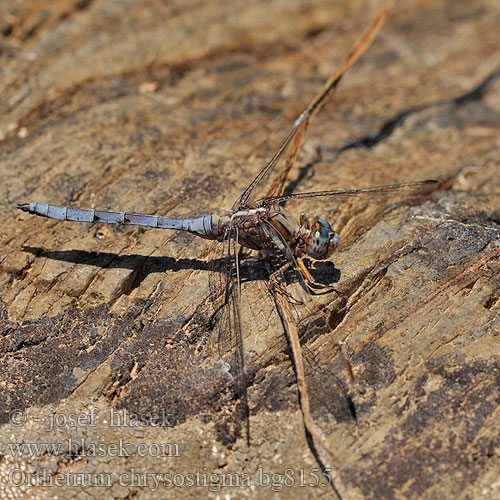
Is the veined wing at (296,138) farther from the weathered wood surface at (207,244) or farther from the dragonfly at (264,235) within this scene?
the weathered wood surface at (207,244)

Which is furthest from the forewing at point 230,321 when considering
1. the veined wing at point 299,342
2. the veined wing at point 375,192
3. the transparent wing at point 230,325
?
the veined wing at point 375,192

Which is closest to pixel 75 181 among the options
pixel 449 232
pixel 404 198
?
pixel 404 198

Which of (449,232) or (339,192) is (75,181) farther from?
(449,232)

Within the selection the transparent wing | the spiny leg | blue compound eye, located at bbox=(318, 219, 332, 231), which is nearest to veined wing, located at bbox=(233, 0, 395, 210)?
the spiny leg

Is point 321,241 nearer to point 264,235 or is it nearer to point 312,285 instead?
point 312,285

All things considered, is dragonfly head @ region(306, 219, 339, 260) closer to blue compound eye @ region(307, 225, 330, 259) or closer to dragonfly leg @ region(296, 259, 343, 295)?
blue compound eye @ region(307, 225, 330, 259)

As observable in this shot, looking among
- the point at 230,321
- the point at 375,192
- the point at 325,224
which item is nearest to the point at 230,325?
the point at 230,321
